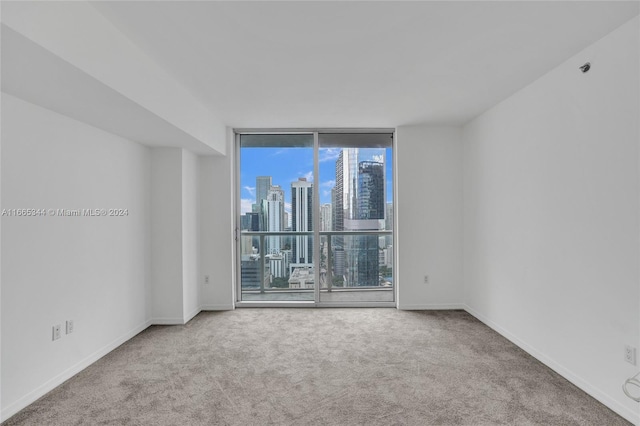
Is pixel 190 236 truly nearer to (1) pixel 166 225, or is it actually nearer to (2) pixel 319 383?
(1) pixel 166 225

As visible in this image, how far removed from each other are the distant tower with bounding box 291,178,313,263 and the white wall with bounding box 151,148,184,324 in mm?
1524

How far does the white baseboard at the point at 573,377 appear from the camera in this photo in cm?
190

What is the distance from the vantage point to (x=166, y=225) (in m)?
3.66

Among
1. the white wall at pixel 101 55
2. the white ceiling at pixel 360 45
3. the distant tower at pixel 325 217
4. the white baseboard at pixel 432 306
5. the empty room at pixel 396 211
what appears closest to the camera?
the white wall at pixel 101 55

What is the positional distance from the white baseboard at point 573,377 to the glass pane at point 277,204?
A: 247 cm

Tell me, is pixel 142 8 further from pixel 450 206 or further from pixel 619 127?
pixel 450 206

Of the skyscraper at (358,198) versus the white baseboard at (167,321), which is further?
the skyscraper at (358,198)

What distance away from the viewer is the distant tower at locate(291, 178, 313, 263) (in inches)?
173

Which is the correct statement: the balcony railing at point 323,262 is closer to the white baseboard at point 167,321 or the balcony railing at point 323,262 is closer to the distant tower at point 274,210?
the distant tower at point 274,210

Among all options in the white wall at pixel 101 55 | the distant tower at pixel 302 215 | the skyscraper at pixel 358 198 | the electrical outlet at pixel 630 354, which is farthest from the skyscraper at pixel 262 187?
the electrical outlet at pixel 630 354

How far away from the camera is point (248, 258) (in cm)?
446

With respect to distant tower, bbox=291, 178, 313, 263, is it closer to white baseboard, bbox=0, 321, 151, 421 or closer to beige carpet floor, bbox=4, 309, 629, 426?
beige carpet floor, bbox=4, 309, 629, 426

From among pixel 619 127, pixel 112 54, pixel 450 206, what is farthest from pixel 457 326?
pixel 112 54

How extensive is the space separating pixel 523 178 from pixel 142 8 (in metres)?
3.29
